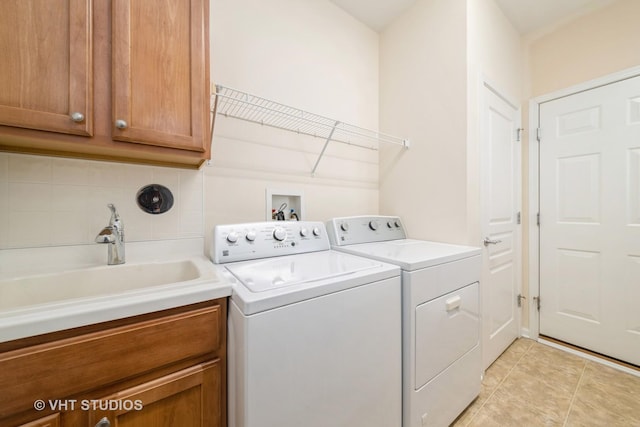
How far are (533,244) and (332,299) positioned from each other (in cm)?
234

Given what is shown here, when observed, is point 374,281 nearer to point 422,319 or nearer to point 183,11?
point 422,319

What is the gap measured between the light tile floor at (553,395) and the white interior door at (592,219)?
0.30 metres

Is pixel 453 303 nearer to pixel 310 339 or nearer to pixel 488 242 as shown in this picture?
pixel 488 242

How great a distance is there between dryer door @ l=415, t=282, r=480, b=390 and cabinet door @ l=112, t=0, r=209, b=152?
1292 millimetres

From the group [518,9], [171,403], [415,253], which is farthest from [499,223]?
[171,403]

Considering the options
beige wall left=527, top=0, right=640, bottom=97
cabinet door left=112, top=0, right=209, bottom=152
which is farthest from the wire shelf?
beige wall left=527, top=0, right=640, bottom=97

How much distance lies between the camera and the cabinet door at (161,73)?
885 millimetres

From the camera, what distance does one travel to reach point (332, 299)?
889 millimetres

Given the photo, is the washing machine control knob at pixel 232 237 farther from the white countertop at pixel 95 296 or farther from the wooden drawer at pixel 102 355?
the wooden drawer at pixel 102 355

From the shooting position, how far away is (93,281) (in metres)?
1.03

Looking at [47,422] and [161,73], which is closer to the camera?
[47,422]

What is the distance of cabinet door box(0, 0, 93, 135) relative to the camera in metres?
0.74

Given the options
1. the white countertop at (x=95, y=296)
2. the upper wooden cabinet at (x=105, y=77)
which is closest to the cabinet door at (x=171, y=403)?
the white countertop at (x=95, y=296)

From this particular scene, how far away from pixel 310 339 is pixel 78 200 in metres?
1.17
